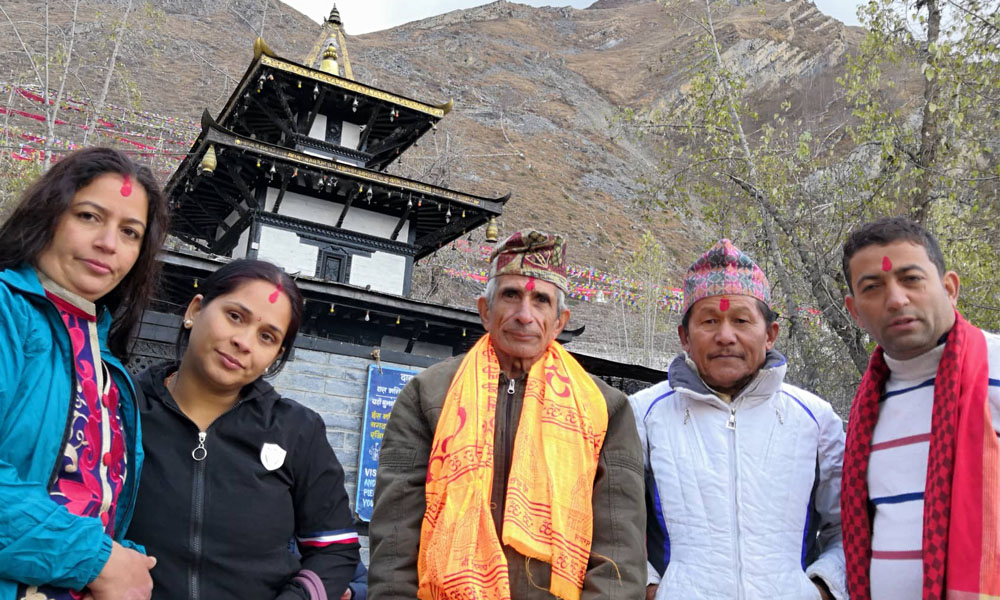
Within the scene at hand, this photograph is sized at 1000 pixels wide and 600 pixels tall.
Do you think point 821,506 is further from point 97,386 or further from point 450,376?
point 97,386

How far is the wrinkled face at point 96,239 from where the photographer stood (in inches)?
88.8

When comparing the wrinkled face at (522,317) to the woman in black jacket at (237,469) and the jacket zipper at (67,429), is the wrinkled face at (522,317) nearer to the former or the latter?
the woman in black jacket at (237,469)

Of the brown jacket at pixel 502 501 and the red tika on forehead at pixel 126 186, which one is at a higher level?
the red tika on forehead at pixel 126 186

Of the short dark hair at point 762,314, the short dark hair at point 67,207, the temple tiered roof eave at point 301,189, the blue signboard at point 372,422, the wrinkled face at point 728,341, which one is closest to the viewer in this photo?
the short dark hair at point 67,207

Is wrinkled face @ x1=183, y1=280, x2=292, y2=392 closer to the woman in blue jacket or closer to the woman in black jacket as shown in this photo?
the woman in black jacket

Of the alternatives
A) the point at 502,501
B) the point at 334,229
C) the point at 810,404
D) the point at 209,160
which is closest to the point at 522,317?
the point at 502,501

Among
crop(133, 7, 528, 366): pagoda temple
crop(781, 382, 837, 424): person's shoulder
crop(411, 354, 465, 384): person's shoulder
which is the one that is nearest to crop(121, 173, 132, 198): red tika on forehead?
crop(411, 354, 465, 384): person's shoulder

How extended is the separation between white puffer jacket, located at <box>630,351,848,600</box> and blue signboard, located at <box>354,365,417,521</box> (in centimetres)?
657

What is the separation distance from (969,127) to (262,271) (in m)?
9.12

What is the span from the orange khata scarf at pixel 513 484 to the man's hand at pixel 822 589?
964 mm

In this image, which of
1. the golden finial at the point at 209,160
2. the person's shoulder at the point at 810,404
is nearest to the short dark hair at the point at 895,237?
the person's shoulder at the point at 810,404

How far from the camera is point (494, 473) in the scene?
2811 mm

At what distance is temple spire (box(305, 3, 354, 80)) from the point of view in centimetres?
1509

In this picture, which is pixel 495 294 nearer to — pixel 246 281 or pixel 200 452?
pixel 246 281
